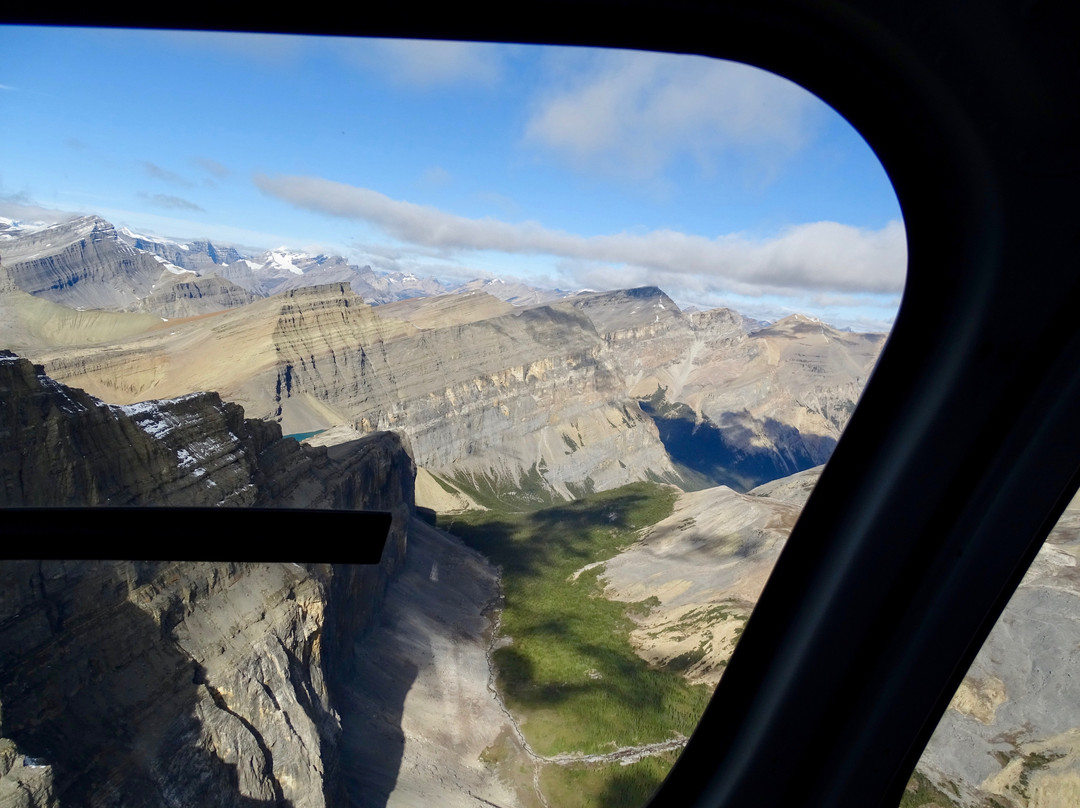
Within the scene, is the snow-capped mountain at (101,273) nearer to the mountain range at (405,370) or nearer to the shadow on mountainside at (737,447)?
the mountain range at (405,370)

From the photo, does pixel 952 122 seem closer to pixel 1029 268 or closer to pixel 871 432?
pixel 1029 268

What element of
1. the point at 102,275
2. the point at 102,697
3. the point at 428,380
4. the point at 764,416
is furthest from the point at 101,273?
the point at 764,416

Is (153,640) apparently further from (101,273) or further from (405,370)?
(101,273)

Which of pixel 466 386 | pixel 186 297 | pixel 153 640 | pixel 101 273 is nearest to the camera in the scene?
pixel 153 640

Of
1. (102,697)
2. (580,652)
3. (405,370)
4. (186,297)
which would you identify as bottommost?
(186,297)

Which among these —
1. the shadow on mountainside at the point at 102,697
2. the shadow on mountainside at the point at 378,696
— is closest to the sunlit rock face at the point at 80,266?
the shadow on mountainside at the point at 102,697

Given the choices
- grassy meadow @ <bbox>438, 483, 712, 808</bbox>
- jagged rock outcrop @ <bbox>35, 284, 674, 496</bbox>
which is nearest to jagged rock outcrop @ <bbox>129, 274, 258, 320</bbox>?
jagged rock outcrop @ <bbox>35, 284, 674, 496</bbox>

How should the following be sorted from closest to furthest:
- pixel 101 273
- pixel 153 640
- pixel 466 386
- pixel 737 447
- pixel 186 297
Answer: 1. pixel 153 640
2. pixel 101 273
3. pixel 466 386
4. pixel 186 297
5. pixel 737 447
